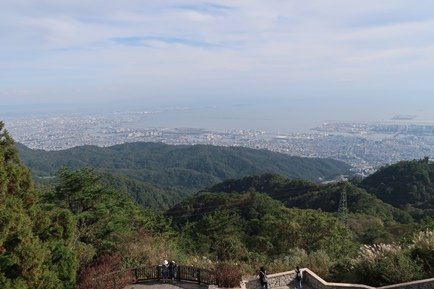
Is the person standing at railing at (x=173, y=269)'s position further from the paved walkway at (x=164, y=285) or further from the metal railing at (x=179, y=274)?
the paved walkway at (x=164, y=285)

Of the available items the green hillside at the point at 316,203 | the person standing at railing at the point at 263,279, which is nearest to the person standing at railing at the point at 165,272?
the person standing at railing at the point at 263,279

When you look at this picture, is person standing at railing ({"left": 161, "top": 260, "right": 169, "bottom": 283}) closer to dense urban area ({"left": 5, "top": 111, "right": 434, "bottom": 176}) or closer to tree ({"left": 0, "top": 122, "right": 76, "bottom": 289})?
tree ({"left": 0, "top": 122, "right": 76, "bottom": 289})

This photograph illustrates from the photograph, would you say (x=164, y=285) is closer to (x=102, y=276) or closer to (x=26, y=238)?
(x=102, y=276)

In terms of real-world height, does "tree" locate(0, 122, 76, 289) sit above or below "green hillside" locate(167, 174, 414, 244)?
above

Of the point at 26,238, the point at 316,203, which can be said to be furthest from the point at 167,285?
the point at 316,203

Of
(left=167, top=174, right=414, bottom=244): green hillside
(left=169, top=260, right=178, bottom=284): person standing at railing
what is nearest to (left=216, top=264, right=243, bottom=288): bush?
(left=169, top=260, right=178, bottom=284): person standing at railing

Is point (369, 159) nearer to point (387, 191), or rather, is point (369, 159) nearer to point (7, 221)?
point (387, 191)
